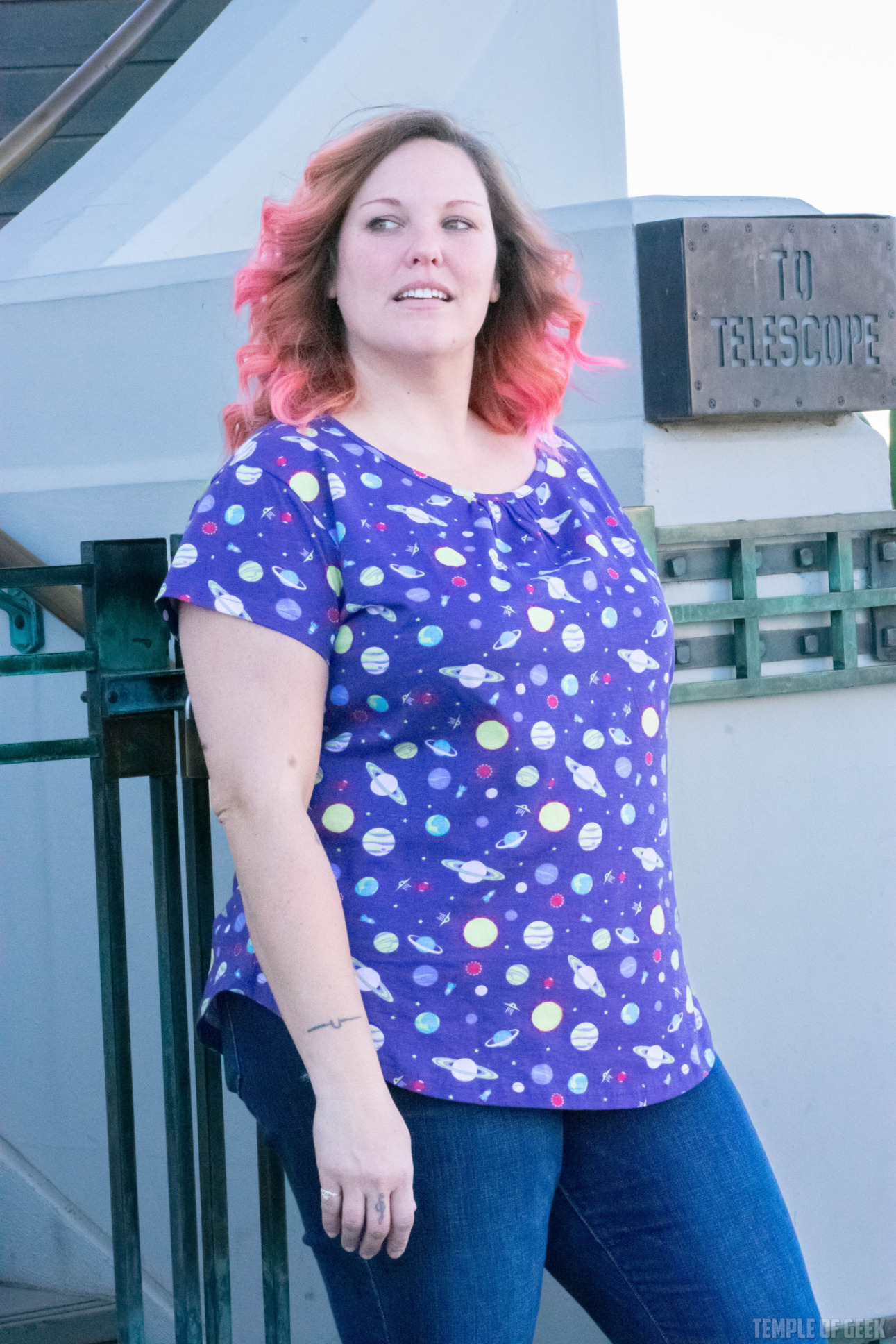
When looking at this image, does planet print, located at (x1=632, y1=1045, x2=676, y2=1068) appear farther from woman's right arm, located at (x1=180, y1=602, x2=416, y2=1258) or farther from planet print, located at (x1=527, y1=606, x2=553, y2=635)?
planet print, located at (x1=527, y1=606, x2=553, y2=635)

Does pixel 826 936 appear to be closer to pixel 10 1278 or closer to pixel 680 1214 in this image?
pixel 680 1214

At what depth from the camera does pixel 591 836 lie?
1168 millimetres

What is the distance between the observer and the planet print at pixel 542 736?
3.75ft

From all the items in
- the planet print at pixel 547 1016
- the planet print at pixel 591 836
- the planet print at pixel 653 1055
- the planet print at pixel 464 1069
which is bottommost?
the planet print at pixel 653 1055

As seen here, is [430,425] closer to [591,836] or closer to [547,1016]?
[591,836]

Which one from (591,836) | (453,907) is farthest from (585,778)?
(453,907)

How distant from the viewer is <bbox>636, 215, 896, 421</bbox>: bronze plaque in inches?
78.5

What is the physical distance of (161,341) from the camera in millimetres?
2203

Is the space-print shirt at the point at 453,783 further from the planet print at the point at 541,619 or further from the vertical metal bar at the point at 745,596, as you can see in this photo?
the vertical metal bar at the point at 745,596

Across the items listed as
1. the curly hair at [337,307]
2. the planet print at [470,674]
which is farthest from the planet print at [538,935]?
the curly hair at [337,307]

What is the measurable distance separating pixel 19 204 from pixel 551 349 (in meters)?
2.64

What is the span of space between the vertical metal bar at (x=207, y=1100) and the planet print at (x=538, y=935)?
67 cm

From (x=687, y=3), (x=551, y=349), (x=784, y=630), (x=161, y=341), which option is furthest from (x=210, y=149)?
(x=784, y=630)

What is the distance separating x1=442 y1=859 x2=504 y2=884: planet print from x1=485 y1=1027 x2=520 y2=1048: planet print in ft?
0.44
